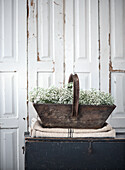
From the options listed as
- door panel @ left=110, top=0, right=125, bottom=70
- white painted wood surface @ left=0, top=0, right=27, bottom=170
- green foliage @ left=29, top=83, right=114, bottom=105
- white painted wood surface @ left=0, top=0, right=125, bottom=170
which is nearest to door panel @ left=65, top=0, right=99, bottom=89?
white painted wood surface @ left=0, top=0, right=125, bottom=170

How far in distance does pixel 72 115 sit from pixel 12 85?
3.14ft

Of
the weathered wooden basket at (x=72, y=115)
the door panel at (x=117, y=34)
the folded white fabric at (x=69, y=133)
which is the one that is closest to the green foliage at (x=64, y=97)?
the weathered wooden basket at (x=72, y=115)

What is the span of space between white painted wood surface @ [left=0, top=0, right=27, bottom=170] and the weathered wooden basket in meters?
0.81

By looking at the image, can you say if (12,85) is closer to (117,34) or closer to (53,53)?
(53,53)

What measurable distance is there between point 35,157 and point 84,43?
120 cm

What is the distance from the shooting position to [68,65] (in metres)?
2.06

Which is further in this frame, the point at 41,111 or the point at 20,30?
the point at 20,30

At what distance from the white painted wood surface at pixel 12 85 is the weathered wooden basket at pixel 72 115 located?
31.7 inches

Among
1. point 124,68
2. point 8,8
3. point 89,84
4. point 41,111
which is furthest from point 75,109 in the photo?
point 8,8

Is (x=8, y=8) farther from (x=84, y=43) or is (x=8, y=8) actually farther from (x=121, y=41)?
(x=121, y=41)

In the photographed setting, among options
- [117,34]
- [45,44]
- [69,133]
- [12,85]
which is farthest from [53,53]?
[69,133]

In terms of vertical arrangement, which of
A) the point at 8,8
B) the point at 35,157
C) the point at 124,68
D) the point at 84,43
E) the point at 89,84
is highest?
the point at 8,8

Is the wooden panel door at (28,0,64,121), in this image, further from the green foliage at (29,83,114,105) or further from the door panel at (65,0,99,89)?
the green foliage at (29,83,114,105)

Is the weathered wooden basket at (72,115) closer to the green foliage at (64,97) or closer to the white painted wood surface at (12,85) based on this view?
the green foliage at (64,97)
